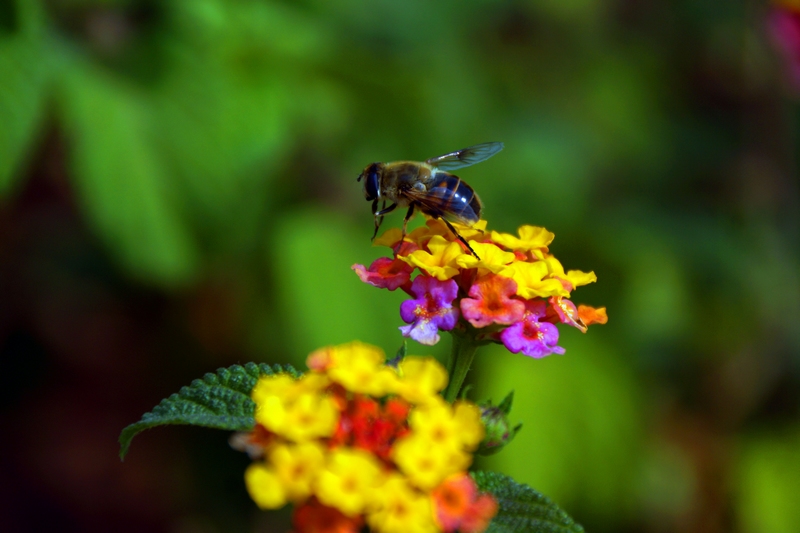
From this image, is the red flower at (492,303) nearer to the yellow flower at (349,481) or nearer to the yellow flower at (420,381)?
the yellow flower at (420,381)

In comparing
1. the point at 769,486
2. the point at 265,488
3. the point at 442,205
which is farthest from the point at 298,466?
the point at 769,486

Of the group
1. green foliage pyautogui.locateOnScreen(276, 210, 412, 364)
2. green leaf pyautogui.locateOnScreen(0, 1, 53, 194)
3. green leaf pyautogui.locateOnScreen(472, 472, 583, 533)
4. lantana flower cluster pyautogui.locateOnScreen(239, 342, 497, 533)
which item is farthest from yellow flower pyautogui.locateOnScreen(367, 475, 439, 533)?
green foliage pyautogui.locateOnScreen(276, 210, 412, 364)

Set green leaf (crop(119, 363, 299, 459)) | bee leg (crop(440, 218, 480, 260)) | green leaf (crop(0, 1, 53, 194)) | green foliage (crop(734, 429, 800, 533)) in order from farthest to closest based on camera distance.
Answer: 1. green foliage (crop(734, 429, 800, 533))
2. green leaf (crop(0, 1, 53, 194))
3. bee leg (crop(440, 218, 480, 260))
4. green leaf (crop(119, 363, 299, 459))

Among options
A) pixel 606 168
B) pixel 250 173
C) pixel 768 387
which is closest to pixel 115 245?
pixel 250 173

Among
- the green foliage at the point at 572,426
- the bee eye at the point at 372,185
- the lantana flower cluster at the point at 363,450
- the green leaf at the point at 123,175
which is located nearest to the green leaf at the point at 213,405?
the lantana flower cluster at the point at 363,450

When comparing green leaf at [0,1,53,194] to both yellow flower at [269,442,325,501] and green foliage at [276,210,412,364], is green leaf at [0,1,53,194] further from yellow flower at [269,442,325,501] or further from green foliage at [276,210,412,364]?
yellow flower at [269,442,325,501]

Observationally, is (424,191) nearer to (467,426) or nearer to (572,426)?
(467,426)

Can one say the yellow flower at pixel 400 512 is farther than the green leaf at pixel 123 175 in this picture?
No
